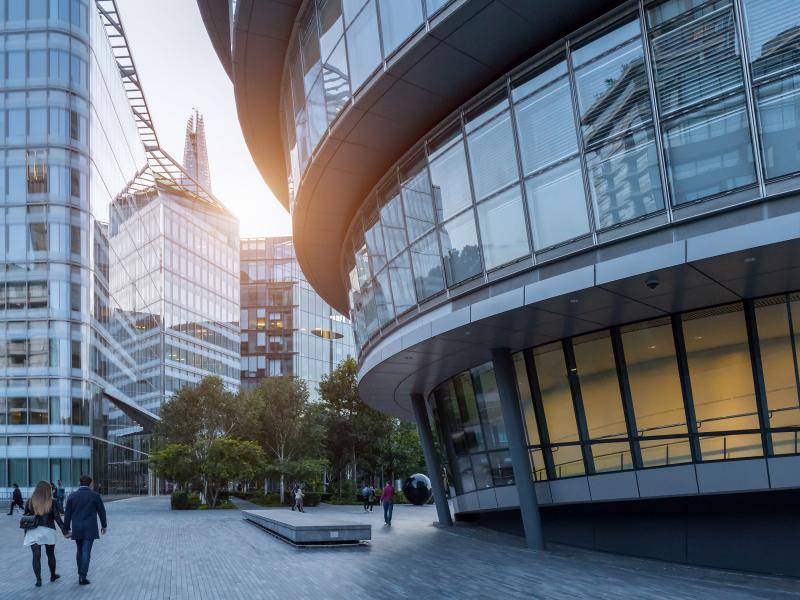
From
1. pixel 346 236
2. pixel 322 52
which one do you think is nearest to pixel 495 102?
pixel 322 52

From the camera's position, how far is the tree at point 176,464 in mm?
43938

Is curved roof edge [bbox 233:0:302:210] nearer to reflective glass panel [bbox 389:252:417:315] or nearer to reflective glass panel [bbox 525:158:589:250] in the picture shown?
reflective glass panel [bbox 389:252:417:315]

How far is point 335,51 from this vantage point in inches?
746

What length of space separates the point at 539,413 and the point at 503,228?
5.08 meters

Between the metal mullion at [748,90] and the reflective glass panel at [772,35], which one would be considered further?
the metal mullion at [748,90]

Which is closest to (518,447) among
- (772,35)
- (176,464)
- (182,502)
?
(772,35)

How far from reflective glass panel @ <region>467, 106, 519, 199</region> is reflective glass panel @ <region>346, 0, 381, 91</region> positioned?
8.62 feet

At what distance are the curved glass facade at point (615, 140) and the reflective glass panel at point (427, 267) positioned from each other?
47mm

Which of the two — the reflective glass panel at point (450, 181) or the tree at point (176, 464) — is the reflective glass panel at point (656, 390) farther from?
the tree at point (176, 464)

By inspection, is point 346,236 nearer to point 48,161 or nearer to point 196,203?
point 48,161

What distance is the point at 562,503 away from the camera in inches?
727

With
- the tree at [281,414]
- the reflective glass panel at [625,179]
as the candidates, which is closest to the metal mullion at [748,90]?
the reflective glass panel at [625,179]

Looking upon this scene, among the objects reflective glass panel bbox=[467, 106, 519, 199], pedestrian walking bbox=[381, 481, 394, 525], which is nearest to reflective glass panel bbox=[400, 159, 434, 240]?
reflective glass panel bbox=[467, 106, 519, 199]

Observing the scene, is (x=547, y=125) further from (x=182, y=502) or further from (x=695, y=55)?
(x=182, y=502)
